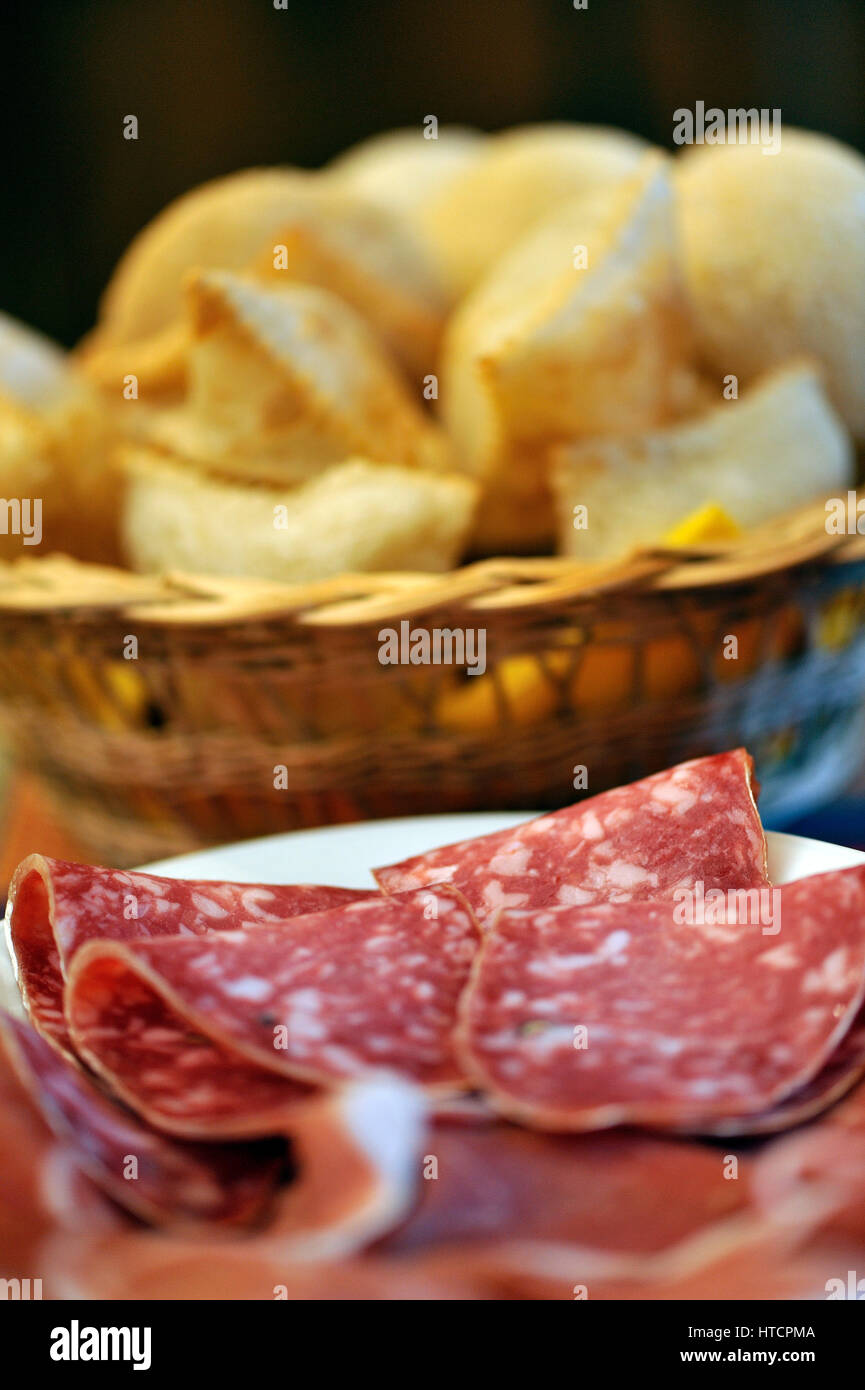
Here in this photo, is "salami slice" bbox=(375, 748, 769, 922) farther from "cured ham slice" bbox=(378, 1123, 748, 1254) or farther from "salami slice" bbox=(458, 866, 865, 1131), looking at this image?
"cured ham slice" bbox=(378, 1123, 748, 1254)

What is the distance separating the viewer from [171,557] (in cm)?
75

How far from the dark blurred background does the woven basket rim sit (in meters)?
1.46

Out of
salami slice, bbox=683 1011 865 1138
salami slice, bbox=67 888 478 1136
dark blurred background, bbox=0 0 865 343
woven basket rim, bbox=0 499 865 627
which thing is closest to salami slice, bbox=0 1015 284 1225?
salami slice, bbox=67 888 478 1136

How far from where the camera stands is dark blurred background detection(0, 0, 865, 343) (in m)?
1.82

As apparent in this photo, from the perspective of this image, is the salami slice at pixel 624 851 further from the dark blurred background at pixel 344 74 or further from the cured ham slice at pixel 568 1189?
Answer: the dark blurred background at pixel 344 74

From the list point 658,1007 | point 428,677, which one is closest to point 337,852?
point 428,677

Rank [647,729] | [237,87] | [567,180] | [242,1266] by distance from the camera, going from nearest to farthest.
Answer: [242,1266] → [647,729] → [567,180] → [237,87]

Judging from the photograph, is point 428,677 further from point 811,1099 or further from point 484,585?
point 811,1099

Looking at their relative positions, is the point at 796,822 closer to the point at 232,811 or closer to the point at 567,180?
the point at 232,811

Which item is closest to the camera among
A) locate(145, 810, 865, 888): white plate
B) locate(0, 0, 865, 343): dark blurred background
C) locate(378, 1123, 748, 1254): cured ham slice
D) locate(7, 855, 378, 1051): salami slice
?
locate(378, 1123, 748, 1254): cured ham slice

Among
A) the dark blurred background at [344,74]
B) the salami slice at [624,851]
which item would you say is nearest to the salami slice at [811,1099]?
the salami slice at [624,851]

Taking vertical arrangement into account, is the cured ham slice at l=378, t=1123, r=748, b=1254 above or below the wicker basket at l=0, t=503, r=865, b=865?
below
